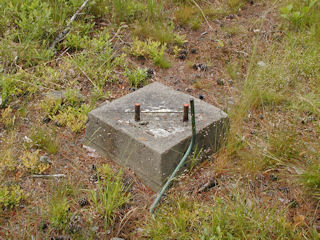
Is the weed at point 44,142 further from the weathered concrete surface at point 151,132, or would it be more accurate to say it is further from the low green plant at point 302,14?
the low green plant at point 302,14

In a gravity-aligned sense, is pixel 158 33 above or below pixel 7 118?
above

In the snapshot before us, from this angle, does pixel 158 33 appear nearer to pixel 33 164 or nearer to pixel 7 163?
pixel 33 164

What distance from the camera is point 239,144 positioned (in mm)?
3463

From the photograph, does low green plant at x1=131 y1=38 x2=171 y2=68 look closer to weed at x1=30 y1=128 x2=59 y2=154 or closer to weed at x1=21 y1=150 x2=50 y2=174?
weed at x1=30 y1=128 x2=59 y2=154

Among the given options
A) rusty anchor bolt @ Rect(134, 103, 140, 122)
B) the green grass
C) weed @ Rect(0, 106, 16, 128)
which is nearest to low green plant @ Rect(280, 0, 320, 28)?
the green grass

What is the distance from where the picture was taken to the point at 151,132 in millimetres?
3221

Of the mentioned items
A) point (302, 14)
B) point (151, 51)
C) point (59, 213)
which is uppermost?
point (302, 14)

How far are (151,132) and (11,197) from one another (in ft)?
3.72

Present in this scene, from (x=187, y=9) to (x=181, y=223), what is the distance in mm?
3368

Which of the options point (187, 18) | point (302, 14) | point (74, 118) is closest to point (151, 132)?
point (74, 118)

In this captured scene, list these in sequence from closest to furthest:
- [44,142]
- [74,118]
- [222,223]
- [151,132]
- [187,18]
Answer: [222,223] < [151,132] < [44,142] < [74,118] < [187,18]

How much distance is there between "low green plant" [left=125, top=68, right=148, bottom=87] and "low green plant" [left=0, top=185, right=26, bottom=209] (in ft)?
5.63

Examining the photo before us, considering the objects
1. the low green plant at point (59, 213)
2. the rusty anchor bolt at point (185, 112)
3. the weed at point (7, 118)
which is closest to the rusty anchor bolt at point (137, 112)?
the rusty anchor bolt at point (185, 112)

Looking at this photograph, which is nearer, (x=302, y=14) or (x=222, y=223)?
(x=222, y=223)
